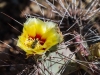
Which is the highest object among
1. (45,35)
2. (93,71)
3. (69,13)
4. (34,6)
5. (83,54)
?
(34,6)

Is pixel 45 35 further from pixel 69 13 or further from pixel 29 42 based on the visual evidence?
Answer: pixel 69 13

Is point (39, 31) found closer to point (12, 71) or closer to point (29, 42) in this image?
point (29, 42)

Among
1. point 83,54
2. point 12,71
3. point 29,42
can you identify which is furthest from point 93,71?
point 12,71

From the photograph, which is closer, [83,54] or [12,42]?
[83,54]

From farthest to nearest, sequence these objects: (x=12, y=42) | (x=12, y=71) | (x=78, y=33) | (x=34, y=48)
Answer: (x=12, y=42) < (x=12, y=71) < (x=78, y=33) < (x=34, y=48)

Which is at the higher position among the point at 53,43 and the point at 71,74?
the point at 53,43

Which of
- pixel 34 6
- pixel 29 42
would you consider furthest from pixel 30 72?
pixel 34 6

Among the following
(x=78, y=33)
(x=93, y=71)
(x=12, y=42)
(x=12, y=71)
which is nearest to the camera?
(x=93, y=71)
